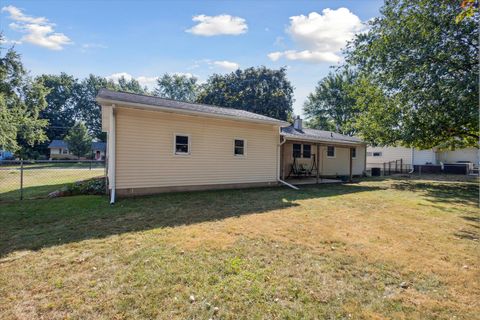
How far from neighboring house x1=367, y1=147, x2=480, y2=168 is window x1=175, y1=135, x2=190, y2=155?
71.6 ft

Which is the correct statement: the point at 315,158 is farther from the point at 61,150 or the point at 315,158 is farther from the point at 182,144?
the point at 61,150

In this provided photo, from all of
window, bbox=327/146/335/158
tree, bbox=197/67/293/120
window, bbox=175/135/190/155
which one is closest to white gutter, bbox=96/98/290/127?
window, bbox=175/135/190/155

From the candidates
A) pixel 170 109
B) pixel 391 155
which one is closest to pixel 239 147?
pixel 170 109

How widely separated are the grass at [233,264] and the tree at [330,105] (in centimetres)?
2907

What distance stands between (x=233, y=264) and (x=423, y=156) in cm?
2667

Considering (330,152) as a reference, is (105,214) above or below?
below

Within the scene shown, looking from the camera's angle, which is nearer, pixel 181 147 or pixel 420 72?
pixel 181 147

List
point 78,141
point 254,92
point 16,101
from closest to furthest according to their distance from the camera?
point 16,101, point 254,92, point 78,141

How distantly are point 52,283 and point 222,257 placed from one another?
1.98 m

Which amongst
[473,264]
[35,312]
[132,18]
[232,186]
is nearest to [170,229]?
[35,312]

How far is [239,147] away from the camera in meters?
10.3

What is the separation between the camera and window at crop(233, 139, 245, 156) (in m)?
10.2

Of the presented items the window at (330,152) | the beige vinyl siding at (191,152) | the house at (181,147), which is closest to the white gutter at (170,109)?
the house at (181,147)

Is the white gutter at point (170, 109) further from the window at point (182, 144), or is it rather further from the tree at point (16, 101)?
the tree at point (16, 101)
